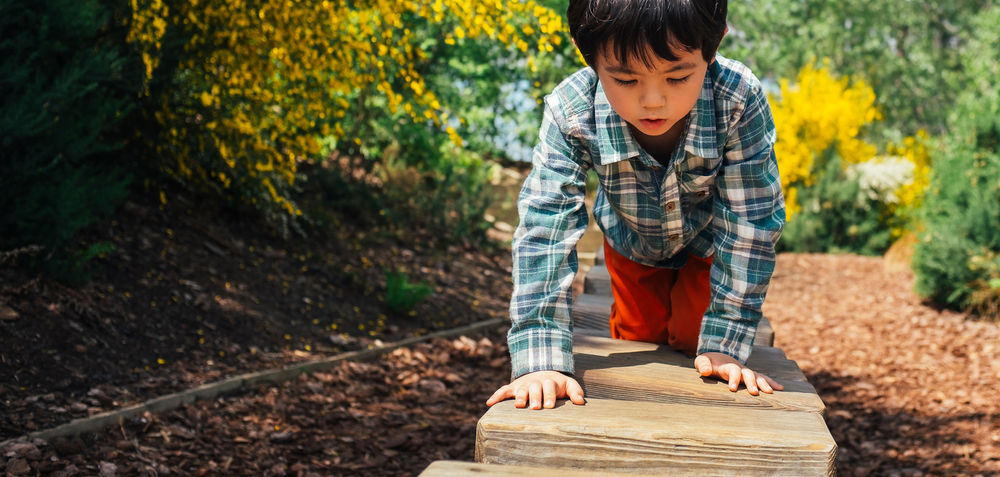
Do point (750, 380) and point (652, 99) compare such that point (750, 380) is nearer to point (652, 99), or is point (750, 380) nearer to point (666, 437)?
point (666, 437)

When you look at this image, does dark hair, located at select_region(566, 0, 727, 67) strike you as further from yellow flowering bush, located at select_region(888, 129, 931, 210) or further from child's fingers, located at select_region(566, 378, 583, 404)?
yellow flowering bush, located at select_region(888, 129, 931, 210)

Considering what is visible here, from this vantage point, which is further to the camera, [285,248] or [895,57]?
[895,57]

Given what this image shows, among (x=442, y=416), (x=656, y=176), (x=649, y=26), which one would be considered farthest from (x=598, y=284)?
(x=649, y=26)

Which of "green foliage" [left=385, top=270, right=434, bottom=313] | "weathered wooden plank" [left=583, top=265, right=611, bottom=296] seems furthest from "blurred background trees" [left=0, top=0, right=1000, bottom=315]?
"weathered wooden plank" [left=583, top=265, right=611, bottom=296]

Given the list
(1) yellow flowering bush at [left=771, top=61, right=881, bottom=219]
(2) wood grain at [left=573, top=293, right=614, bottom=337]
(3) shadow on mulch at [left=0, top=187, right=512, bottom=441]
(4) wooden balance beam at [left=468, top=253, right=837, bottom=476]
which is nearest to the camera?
(4) wooden balance beam at [left=468, top=253, right=837, bottom=476]

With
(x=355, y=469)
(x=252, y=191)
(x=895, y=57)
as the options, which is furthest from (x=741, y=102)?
(x=895, y=57)

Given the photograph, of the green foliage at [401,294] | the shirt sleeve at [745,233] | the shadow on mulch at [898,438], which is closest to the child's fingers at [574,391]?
the shirt sleeve at [745,233]

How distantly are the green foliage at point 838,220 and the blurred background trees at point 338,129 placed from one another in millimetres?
28

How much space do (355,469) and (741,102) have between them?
1.98 m

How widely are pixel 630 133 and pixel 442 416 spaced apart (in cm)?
214

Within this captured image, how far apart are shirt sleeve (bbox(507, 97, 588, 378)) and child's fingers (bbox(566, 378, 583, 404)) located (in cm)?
5

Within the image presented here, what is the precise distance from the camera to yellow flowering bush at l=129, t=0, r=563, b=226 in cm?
411

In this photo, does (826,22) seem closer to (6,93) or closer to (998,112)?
(998,112)

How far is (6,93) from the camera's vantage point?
3477 millimetres
